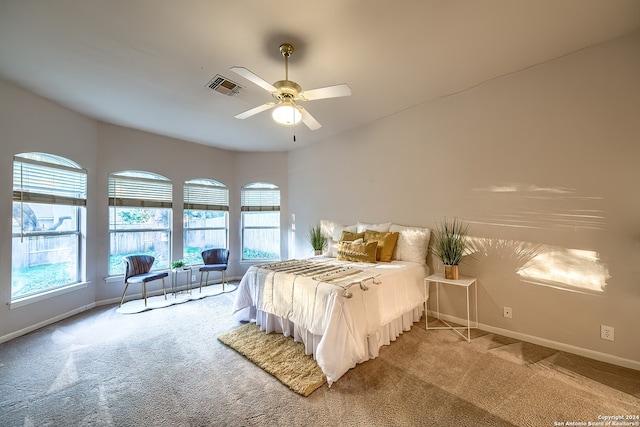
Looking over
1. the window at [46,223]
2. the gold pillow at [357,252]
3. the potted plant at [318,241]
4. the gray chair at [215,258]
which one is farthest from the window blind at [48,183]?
the gold pillow at [357,252]

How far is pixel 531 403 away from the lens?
1811 mm

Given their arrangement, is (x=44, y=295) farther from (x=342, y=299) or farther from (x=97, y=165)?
(x=342, y=299)

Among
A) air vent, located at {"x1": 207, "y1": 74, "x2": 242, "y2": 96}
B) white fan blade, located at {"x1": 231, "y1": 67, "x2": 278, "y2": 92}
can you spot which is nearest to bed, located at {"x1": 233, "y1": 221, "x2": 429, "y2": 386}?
white fan blade, located at {"x1": 231, "y1": 67, "x2": 278, "y2": 92}

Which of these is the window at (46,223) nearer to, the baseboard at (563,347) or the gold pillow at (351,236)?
the gold pillow at (351,236)

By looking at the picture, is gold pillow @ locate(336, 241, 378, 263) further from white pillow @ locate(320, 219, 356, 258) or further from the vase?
the vase

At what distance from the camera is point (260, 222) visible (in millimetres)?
5723

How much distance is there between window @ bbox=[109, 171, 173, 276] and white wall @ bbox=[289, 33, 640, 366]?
4.31 metres

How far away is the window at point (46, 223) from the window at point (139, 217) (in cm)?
43

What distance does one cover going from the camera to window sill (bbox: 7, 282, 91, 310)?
2923mm

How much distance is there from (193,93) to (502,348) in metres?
4.54

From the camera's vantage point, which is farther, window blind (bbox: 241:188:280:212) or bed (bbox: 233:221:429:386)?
window blind (bbox: 241:188:280:212)

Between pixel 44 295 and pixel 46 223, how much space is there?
37.0 inches

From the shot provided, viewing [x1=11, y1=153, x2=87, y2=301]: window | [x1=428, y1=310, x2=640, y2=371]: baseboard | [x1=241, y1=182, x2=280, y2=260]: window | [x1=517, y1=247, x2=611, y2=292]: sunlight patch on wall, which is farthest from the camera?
[x1=241, y1=182, x2=280, y2=260]: window

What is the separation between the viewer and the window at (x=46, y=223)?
301 cm
